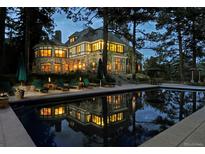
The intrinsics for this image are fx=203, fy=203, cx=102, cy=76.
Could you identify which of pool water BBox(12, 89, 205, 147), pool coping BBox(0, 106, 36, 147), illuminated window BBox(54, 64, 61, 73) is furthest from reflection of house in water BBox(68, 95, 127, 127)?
illuminated window BBox(54, 64, 61, 73)

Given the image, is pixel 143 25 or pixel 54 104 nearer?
pixel 54 104

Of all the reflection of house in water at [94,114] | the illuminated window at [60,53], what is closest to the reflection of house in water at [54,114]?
the reflection of house in water at [94,114]

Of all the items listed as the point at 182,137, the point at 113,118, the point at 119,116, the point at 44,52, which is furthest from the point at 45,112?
the point at 44,52

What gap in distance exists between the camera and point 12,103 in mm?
9172

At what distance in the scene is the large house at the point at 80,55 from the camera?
31031 millimetres

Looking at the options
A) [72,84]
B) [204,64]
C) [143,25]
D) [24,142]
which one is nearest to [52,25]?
[72,84]

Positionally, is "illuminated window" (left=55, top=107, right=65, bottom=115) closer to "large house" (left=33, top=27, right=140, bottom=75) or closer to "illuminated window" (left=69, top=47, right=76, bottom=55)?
"large house" (left=33, top=27, right=140, bottom=75)

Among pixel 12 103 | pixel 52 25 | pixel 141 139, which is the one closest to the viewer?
pixel 141 139

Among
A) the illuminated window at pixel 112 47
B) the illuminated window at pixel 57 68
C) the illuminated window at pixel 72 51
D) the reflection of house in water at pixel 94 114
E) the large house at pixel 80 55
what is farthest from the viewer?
the illuminated window at pixel 72 51

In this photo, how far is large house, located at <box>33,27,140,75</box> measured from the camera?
102 ft

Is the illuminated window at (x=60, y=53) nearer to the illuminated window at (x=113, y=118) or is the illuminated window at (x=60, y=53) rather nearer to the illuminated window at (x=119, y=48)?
the illuminated window at (x=119, y=48)

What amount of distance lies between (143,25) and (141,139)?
22588 mm
